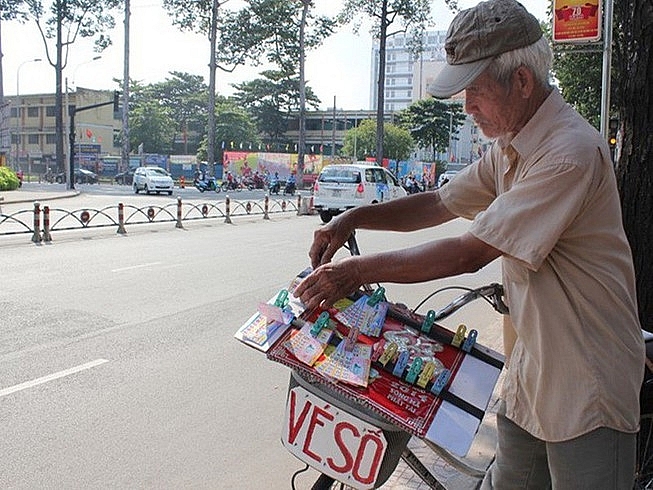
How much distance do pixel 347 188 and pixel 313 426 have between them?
18.3 meters

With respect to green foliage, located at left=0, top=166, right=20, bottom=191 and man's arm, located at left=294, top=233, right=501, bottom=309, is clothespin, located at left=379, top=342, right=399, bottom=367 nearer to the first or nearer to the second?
man's arm, located at left=294, top=233, right=501, bottom=309

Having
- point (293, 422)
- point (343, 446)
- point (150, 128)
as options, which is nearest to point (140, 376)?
point (293, 422)

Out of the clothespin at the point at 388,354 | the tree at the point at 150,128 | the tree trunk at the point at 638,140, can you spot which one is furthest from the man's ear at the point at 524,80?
the tree at the point at 150,128

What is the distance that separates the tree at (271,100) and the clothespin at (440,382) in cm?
6809

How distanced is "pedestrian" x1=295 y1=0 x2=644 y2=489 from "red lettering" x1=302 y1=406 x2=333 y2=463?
1.07 ft

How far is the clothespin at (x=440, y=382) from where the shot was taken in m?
1.85

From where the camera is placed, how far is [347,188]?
20156 mm

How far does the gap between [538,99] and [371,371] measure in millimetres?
847

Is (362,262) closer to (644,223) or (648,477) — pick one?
(648,477)

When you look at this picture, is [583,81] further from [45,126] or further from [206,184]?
[45,126]

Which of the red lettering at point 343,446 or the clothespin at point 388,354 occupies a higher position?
the clothespin at point 388,354

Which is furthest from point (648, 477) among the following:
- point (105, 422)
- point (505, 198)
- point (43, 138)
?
point (43, 138)

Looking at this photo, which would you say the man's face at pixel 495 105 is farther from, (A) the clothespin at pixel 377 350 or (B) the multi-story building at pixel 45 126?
(B) the multi-story building at pixel 45 126

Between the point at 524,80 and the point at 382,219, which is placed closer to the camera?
the point at 524,80
